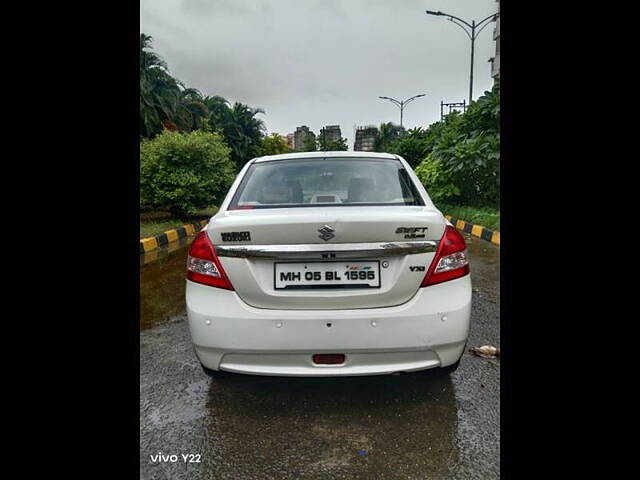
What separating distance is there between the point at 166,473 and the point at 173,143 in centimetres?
829

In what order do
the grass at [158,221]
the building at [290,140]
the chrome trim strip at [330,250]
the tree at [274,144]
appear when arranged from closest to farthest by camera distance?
1. the chrome trim strip at [330,250]
2. the grass at [158,221]
3. the tree at [274,144]
4. the building at [290,140]

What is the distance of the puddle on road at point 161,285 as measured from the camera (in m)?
3.62

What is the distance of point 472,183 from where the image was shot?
10.8 meters

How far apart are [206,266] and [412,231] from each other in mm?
918

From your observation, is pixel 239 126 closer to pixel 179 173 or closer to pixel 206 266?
pixel 179 173

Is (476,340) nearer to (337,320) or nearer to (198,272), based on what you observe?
(337,320)

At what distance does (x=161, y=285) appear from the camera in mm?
4531

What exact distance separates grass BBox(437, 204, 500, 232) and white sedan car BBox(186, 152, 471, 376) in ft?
21.3

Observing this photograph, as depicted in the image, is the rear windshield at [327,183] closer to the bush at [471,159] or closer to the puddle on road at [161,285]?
the puddle on road at [161,285]

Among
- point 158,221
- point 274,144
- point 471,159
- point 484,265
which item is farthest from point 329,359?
point 274,144

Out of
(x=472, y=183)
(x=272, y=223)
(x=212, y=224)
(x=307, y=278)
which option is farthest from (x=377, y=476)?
(x=472, y=183)

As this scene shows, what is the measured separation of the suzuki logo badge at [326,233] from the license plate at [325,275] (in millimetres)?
112

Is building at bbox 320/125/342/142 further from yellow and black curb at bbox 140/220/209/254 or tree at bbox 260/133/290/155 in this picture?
yellow and black curb at bbox 140/220/209/254

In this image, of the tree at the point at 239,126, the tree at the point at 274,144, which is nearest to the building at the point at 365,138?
the tree at the point at 274,144
